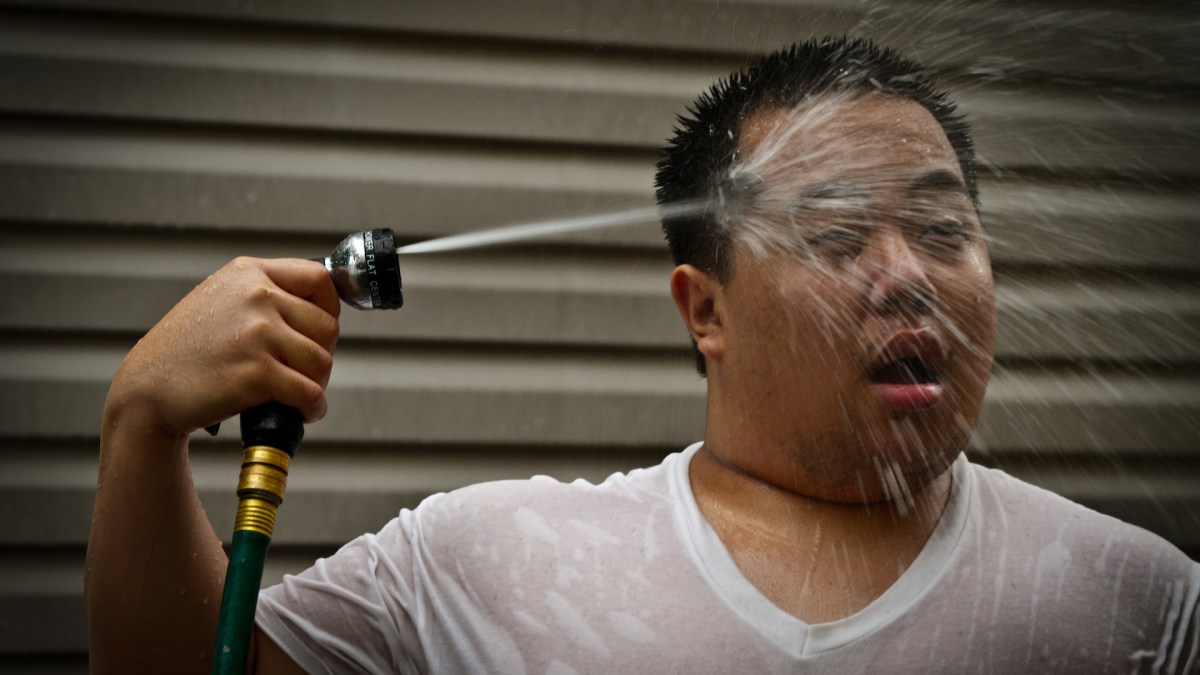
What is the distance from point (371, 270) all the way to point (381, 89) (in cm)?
113

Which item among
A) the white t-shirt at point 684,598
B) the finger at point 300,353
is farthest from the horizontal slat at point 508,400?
the finger at point 300,353

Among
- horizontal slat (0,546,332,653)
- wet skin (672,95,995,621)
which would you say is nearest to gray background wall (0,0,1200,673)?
horizontal slat (0,546,332,653)

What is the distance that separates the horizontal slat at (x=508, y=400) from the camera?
7.88 feet

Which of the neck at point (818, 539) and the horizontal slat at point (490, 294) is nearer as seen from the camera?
the neck at point (818, 539)

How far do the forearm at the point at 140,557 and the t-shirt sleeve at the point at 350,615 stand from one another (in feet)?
0.45

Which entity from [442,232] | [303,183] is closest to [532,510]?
[442,232]

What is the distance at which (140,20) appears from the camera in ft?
8.18

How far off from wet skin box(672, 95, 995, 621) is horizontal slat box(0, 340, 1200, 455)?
0.79 metres

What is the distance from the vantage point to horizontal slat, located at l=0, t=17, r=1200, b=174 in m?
2.47

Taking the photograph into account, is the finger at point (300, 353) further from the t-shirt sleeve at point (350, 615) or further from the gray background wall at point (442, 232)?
the gray background wall at point (442, 232)

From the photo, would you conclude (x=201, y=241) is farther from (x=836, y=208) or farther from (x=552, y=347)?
(x=836, y=208)

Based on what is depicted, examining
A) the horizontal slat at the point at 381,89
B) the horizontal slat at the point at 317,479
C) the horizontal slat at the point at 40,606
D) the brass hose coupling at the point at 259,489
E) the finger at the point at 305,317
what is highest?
the horizontal slat at the point at 381,89

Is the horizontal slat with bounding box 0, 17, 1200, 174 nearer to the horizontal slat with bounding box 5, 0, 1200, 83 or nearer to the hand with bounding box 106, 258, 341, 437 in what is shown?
the horizontal slat with bounding box 5, 0, 1200, 83

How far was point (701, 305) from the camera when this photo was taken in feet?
6.03
